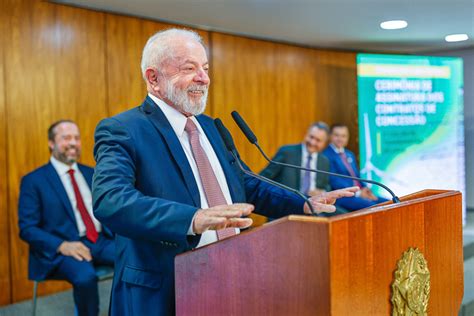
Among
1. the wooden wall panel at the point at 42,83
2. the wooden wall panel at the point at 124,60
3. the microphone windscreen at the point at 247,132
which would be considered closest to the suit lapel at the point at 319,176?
the wooden wall panel at the point at 124,60

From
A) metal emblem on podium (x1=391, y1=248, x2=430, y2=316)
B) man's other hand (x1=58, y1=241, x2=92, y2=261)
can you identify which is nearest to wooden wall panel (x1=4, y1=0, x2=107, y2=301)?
man's other hand (x1=58, y1=241, x2=92, y2=261)

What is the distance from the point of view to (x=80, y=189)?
354cm

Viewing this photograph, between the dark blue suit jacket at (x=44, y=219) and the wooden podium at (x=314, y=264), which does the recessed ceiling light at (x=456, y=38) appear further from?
the wooden podium at (x=314, y=264)

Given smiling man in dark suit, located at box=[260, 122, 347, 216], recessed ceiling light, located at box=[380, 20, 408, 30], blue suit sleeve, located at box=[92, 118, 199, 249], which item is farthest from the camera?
recessed ceiling light, located at box=[380, 20, 408, 30]

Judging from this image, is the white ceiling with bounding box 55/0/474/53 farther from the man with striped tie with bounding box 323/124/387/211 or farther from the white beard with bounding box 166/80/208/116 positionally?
the white beard with bounding box 166/80/208/116

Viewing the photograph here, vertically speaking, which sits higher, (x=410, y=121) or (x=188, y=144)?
(x=410, y=121)

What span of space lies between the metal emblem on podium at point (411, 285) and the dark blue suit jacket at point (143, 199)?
0.45 meters

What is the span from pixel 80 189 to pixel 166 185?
2324 millimetres

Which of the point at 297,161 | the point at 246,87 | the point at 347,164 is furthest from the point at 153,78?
the point at 246,87

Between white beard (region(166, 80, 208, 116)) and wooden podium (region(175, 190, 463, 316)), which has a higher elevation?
white beard (region(166, 80, 208, 116))

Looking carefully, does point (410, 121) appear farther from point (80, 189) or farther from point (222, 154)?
point (222, 154)

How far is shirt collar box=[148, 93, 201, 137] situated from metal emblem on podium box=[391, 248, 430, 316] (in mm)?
681

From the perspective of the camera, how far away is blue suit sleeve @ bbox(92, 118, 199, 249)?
1.16 m

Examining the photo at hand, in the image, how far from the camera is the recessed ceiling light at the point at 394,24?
5672mm
